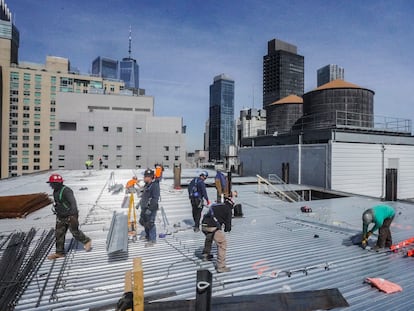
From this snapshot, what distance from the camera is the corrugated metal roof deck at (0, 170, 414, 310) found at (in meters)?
4.39

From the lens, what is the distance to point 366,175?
19609 millimetres

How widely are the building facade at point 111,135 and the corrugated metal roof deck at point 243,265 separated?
5447cm

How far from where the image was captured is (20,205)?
399 inches

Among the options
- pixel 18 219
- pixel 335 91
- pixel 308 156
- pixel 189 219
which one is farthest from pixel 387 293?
pixel 335 91

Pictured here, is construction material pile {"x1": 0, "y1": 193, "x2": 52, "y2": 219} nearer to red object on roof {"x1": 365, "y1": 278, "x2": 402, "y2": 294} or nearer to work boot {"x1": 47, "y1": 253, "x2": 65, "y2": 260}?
work boot {"x1": 47, "y1": 253, "x2": 65, "y2": 260}

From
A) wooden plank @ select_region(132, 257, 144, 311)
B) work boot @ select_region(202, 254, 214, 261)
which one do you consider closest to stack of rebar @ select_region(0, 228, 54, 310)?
wooden plank @ select_region(132, 257, 144, 311)

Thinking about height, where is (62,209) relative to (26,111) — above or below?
below

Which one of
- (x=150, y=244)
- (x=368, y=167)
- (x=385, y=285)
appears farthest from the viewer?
(x=368, y=167)

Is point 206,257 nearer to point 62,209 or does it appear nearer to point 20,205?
point 62,209

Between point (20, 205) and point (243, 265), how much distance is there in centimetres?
972

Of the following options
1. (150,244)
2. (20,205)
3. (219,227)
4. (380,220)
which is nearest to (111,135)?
(20,205)

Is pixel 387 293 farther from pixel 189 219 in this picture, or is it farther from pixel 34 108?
pixel 34 108

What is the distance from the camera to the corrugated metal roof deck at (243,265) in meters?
4.39

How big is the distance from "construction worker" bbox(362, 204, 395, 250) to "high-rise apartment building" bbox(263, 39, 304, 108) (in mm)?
184024
